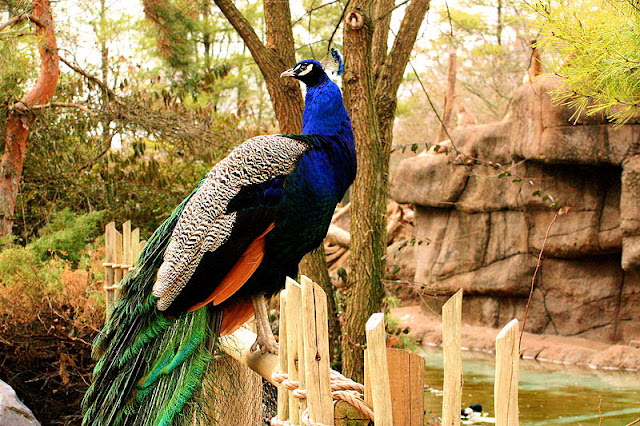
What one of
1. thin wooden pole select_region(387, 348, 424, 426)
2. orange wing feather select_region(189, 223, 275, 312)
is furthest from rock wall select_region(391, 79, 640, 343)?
thin wooden pole select_region(387, 348, 424, 426)

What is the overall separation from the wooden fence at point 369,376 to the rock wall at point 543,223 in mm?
6523

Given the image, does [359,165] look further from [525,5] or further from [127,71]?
[127,71]

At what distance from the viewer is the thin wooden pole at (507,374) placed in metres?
1.04

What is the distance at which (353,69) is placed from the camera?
3398mm

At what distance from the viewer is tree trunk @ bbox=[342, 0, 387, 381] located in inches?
137

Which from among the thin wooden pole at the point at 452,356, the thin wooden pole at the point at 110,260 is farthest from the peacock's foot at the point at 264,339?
the thin wooden pole at the point at 110,260

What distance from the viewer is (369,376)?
1.27 metres

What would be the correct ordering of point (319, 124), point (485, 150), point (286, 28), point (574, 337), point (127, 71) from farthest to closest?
point (485, 150), point (574, 337), point (127, 71), point (286, 28), point (319, 124)

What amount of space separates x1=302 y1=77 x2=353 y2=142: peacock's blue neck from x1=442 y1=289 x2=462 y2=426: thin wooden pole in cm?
139

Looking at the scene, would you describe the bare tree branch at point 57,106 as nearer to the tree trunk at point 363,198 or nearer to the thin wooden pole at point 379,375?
the tree trunk at point 363,198

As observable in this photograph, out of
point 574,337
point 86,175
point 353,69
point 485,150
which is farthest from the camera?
point 485,150

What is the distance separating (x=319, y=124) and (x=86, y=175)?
5.23m

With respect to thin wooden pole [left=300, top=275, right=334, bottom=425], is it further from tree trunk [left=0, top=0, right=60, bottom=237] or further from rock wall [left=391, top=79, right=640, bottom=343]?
rock wall [left=391, top=79, right=640, bottom=343]

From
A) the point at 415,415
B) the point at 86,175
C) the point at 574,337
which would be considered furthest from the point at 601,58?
the point at 574,337
